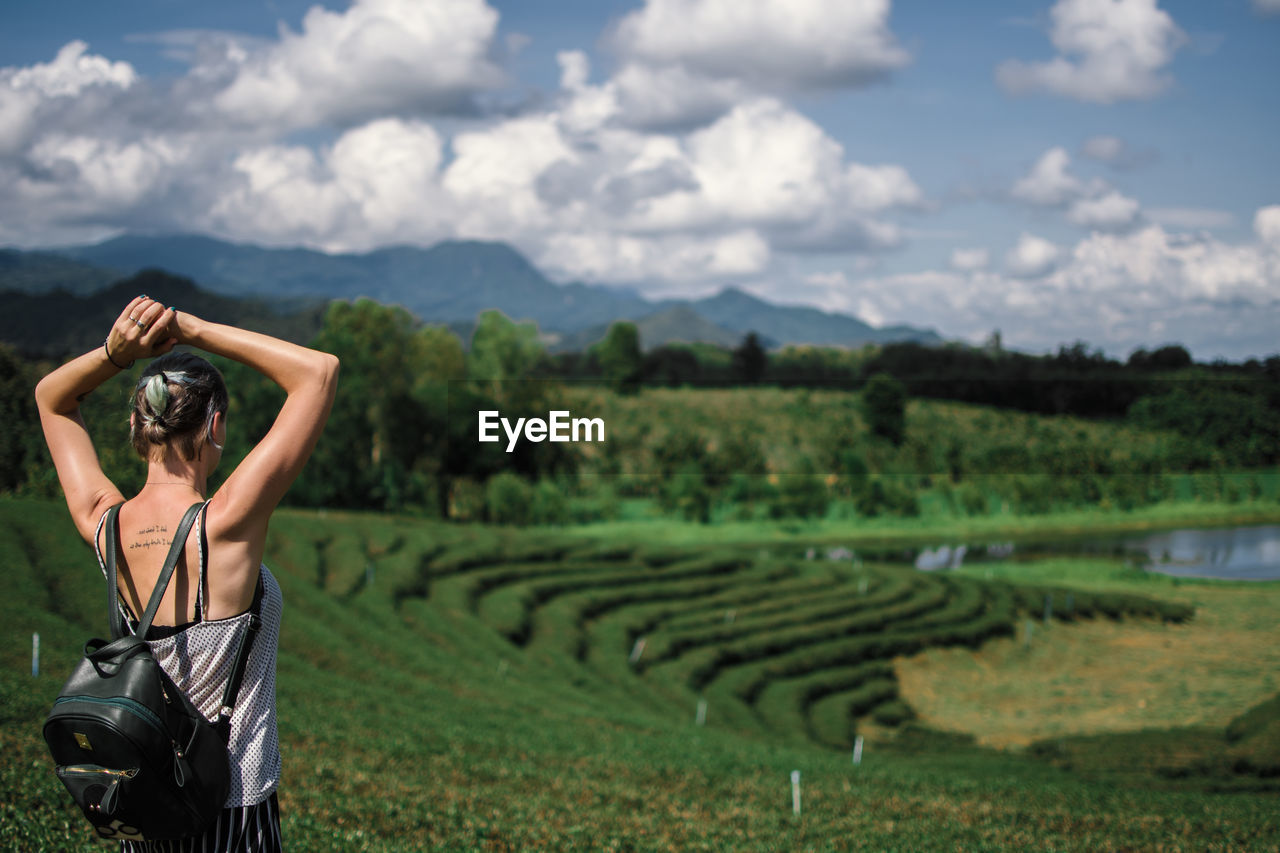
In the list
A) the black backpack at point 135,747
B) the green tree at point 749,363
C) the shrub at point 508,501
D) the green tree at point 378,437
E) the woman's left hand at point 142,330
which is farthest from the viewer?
the green tree at point 749,363

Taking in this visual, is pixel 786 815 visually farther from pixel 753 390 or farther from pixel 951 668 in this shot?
pixel 753 390

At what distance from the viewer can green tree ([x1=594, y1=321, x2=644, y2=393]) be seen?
12094 centimetres

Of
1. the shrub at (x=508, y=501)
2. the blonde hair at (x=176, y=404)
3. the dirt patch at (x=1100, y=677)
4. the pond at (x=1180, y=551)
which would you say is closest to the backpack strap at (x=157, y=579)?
the blonde hair at (x=176, y=404)

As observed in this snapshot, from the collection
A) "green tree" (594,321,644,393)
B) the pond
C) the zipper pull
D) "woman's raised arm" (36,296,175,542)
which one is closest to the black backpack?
the zipper pull

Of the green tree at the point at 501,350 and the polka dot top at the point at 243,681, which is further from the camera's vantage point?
the green tree at the point at 501,350

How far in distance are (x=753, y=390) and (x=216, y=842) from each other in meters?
133

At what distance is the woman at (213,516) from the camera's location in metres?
3.21

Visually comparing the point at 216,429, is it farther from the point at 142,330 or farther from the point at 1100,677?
the point at 1100,677

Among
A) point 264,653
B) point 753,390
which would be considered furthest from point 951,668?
point 753,390

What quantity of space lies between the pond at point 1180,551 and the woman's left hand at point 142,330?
69.8m

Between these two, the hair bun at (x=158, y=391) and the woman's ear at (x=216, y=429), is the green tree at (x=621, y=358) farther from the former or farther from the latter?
the hair bun at (x=158, y=391)

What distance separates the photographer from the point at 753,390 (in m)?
135

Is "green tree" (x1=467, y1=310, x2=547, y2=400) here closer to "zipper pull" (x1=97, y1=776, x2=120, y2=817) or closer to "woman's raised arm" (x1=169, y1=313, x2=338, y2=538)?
"woman's raised arm" (x1=169, y1=313, x2=338, y2=538)

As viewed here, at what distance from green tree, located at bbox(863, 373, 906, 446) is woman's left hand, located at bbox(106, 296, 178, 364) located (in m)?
107
